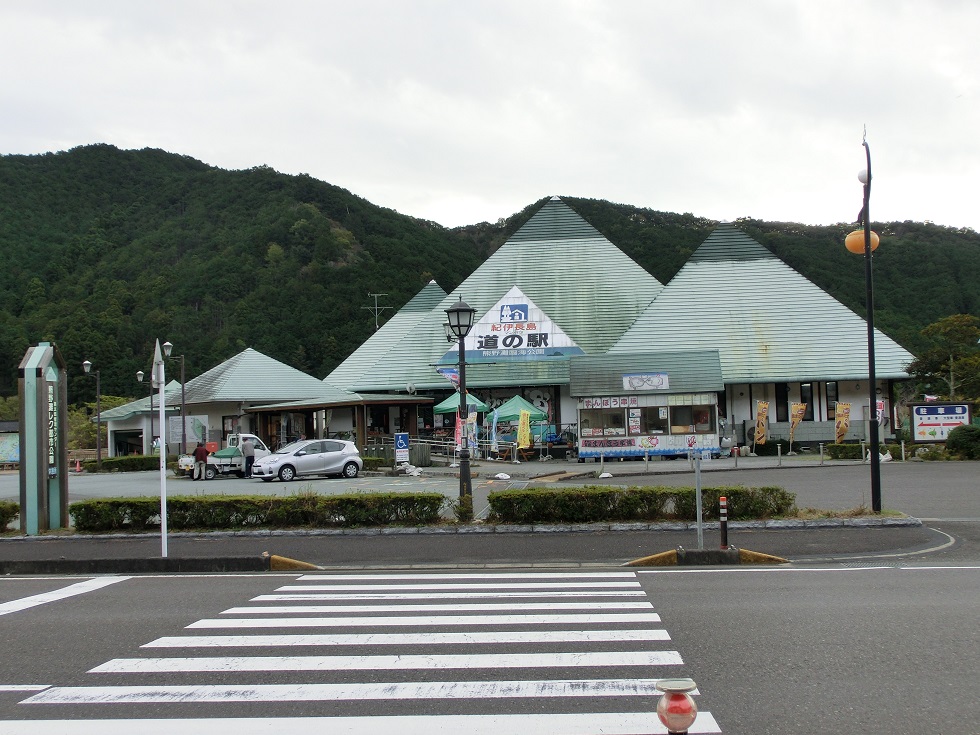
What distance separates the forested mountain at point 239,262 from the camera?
233ft

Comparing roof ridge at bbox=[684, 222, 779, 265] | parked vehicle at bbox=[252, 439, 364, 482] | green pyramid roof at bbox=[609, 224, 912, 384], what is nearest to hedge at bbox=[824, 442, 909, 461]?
green pyramid roof at bbox=[609, 224, 912, 384]

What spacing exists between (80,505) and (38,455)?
3.72 ft

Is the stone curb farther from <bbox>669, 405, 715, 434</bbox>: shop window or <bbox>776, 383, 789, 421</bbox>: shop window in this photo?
<bbox>776, 383, 789, 421</bbox>: shop window

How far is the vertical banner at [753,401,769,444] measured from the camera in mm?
36469

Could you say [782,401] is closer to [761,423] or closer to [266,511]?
[761,423]

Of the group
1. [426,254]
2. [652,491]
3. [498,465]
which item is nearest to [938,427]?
[498,465]

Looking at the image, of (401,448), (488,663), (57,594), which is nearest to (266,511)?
(57,594)

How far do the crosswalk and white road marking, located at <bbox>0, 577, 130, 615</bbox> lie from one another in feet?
8.29

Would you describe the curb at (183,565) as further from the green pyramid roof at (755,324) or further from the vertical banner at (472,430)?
the green pyramid roof at (755,324)

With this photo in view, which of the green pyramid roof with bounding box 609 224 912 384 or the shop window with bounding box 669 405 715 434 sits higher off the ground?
the green pyramid roof with bounding box 609 224 912 384

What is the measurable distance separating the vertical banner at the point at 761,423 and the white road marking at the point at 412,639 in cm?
3028

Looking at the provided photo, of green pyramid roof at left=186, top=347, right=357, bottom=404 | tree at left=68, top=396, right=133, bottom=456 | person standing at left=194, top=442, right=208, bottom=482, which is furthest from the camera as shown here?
tree at left=68, top=396, right=133, bottom=456

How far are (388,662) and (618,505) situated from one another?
845 cm

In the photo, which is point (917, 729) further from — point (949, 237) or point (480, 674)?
point (949, 237)
